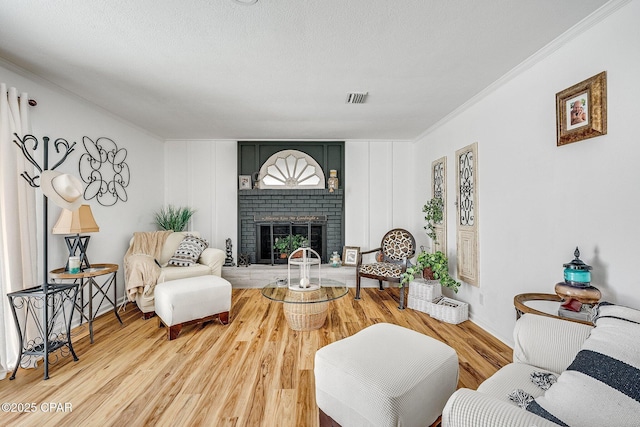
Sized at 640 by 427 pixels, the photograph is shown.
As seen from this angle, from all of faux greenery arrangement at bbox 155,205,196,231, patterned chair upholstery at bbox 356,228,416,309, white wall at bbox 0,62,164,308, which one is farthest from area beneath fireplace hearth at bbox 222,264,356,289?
white wall at bbox 0,62,164,308

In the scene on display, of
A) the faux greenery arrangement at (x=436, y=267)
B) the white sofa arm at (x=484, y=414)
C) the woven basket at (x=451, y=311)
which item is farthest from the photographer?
the faux greenery arrangement at (x=436, y=267)

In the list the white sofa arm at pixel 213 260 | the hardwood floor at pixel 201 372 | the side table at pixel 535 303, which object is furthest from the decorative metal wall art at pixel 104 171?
the side table at pixel 535 303

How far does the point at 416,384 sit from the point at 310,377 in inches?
39.8

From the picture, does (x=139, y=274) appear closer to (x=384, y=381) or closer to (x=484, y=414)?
(x=384, y=381)

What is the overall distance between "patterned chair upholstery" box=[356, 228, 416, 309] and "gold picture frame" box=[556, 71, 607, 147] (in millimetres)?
2333

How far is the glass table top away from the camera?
265 cm

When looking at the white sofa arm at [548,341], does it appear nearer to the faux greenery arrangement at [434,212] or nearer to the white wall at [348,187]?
the faux greenery arrangement at [434,212]

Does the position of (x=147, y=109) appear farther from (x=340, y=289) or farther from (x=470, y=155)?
(x=470, y=155)

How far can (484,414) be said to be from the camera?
0.84 m

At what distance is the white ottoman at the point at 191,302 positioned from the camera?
2719 mm

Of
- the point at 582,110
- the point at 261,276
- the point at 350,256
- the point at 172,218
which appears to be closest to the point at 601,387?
the point at 582,110

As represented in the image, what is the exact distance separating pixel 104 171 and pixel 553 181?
4.67m

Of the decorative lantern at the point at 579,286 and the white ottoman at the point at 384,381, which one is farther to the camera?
the decorative lantern at the point at 579,286

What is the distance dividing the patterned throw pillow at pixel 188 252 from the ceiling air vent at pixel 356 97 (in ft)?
9.06
